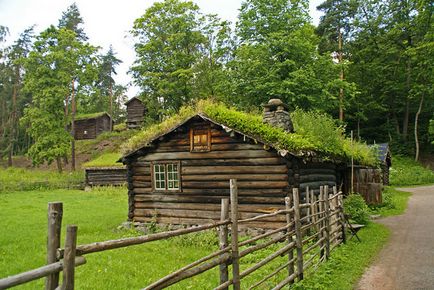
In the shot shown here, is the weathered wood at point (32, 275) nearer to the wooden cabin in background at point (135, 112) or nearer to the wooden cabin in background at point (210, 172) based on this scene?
the wooden cabin in background at point (210, 172)

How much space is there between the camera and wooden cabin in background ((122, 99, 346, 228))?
13.9m

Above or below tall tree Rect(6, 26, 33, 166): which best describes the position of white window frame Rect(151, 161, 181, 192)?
below

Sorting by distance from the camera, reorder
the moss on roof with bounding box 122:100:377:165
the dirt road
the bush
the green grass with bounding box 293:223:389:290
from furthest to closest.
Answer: the bush, the moss on roof with bounding box 122:100:377:165, the dirt road, the green grass with bounding box 293:223:389:290

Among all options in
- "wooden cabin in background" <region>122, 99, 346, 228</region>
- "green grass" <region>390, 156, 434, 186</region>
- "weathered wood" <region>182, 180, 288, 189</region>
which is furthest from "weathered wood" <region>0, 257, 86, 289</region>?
"green grass" <region>390, 156, 434, 186</region>

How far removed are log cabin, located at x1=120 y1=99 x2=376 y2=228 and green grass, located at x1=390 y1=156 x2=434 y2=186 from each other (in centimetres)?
2272

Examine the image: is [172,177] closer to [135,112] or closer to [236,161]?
[236,161]

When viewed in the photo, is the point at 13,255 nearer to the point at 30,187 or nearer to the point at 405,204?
the point at 405,204

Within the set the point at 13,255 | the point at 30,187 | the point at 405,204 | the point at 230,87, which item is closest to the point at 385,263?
the point at 13,255

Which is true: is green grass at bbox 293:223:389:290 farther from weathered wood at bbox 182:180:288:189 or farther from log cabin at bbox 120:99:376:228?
weathered wood at bbox 182:180:288:189

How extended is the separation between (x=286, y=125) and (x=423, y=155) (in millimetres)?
37652

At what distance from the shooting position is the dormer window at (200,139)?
50.2 ft

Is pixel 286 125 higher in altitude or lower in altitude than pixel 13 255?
higher

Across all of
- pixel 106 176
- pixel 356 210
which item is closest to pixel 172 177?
pixel 356 210

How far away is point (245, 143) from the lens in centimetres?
1448
